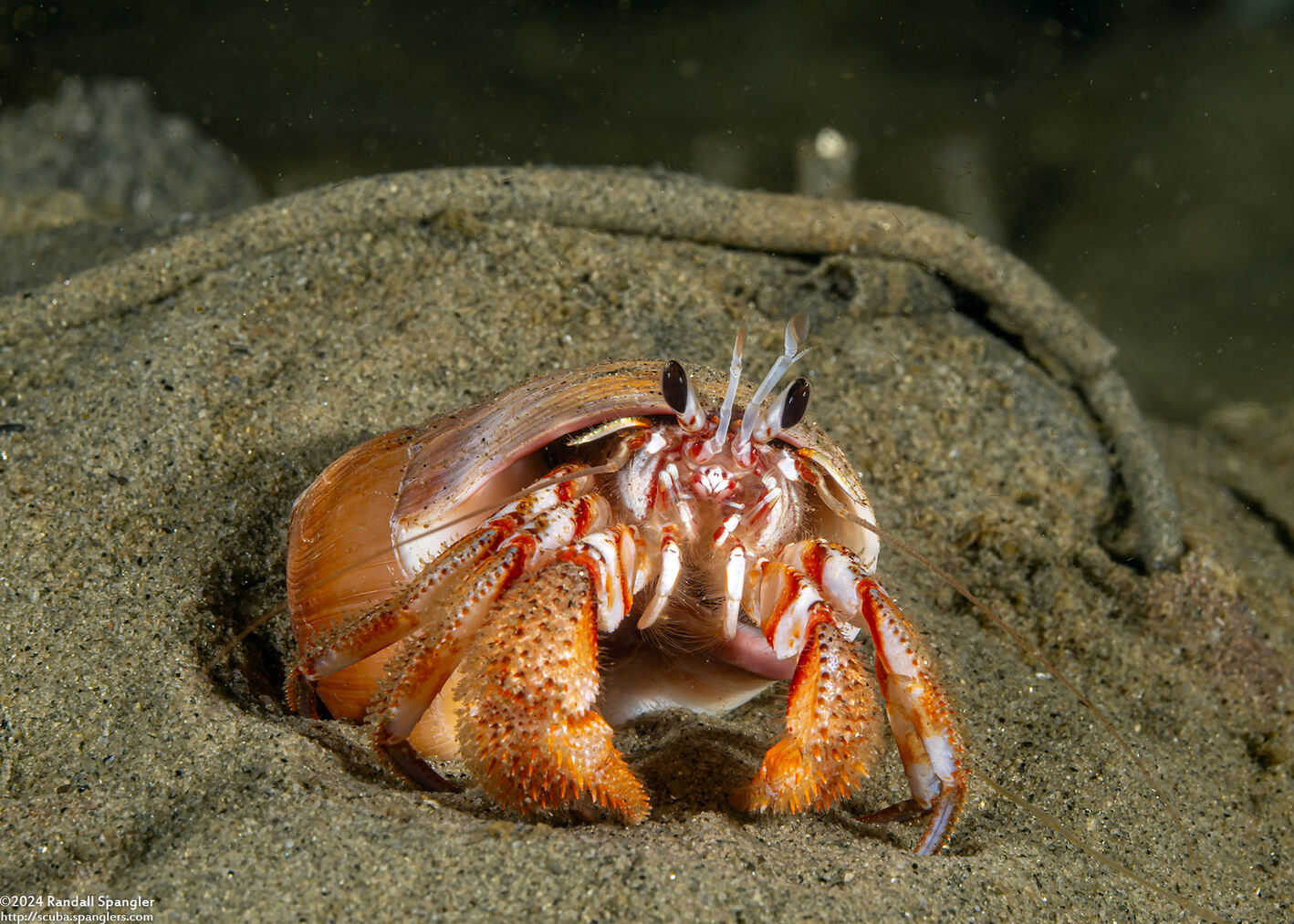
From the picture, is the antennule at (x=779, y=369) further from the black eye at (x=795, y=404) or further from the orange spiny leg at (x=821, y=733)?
the orange spiny leg at (x=821, y=733)

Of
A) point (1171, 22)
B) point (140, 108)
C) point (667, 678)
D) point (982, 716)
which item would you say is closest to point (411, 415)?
point (667, 678)

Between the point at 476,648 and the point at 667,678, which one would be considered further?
the point at 667,678

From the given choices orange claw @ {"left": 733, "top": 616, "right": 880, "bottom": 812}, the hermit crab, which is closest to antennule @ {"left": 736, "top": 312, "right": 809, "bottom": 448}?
the hermit crab

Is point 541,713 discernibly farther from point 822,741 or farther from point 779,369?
point 779,369

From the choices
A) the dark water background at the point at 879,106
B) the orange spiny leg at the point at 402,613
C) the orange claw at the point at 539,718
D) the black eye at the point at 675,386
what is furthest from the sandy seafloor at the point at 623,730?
the dark water background at the point at 879,106

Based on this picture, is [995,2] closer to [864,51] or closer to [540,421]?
[864,51]

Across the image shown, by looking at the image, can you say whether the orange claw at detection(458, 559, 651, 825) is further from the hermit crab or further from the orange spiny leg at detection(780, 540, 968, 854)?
the orange spiny leg at detection(780, 540, 968, 854)
